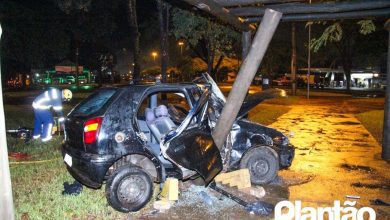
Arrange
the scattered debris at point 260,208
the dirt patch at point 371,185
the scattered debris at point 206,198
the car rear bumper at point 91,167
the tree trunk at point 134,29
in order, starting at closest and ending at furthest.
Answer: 1. the car rear bumper at point 91,167
2. the scattered debris at point 260,208
3. the scattered debris at point 206,198
4. the dirt patch at point 371,185
5. the tree trunk at point 134,29

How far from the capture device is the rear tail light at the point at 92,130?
521 centimetres

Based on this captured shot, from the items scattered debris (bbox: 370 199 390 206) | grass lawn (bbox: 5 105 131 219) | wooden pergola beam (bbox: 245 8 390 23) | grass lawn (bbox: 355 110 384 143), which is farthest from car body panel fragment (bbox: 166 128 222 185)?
grass lawn (bbox: 355 110 384 143)

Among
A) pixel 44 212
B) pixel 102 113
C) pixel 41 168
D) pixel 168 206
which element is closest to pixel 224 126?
pixel 168 206

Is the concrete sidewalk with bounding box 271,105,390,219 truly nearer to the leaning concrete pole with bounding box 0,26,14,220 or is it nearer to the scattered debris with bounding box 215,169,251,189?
the scattered debris with bounding box 215,169,251,189

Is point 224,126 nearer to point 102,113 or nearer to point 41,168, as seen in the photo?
point 102,113

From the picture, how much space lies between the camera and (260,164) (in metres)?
6.75

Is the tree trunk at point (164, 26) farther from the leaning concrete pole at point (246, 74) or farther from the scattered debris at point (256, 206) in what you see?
the scattered debris at point (256, 206)

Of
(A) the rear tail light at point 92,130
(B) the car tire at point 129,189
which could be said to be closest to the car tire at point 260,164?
(B) the car tire at point 129,189

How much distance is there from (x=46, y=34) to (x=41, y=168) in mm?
29222

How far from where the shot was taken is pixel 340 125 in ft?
48.1

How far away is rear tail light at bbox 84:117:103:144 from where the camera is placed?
5.21 m

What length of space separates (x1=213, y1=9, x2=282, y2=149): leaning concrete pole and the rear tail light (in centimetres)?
185

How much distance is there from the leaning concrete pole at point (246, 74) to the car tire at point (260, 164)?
30.5 inches

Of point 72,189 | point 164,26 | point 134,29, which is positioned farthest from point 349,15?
point 134,29
